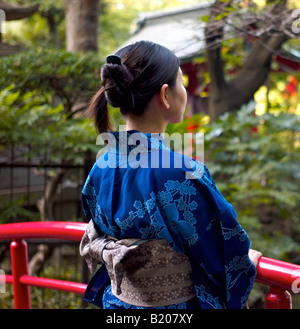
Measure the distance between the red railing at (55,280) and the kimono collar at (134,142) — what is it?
0.53 metres

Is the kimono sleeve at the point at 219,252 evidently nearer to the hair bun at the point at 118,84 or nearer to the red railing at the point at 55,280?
the red railing at the point at 55,280

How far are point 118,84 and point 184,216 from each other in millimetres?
492

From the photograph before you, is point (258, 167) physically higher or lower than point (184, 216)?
lower

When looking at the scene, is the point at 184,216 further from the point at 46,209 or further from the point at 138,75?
the point at 46,209

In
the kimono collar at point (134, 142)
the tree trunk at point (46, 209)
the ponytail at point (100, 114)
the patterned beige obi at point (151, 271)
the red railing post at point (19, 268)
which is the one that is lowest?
the tree trunk at point (46, 209)

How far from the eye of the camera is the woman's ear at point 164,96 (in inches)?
52.4

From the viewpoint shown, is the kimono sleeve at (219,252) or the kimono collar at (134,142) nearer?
the kimono sleeve at (219,252)

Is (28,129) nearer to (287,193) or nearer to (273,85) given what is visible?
(287,193)

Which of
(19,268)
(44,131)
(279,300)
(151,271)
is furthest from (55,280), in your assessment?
(44,131)

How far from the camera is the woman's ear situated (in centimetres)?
133

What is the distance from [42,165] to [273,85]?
27.1 feet

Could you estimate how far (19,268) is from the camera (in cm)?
209

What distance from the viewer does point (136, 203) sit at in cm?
126

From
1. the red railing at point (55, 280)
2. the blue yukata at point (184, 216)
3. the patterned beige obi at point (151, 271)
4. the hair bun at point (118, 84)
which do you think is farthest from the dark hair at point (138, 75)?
the red railing at point (55, 280)
